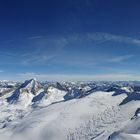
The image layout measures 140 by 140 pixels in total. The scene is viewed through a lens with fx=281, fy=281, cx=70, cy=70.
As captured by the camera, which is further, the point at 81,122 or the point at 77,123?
the point at 81,122

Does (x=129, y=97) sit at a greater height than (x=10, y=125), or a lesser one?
greater

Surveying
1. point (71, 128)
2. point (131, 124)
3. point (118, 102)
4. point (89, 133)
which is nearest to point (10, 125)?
point (71, 128)

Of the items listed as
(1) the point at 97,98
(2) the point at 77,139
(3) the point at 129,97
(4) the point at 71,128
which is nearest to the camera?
(2) the point at 77,139

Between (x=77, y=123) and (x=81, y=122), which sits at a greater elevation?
(x=81, y=122)

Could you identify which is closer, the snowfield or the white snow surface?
the snowfield

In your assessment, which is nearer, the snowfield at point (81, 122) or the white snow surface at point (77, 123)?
the snowfield at point (81, 122)

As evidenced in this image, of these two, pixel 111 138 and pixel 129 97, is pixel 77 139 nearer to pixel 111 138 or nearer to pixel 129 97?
pixel 111 138

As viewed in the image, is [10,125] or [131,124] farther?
[10,125]

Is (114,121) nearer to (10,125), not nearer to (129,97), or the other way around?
(129,97)

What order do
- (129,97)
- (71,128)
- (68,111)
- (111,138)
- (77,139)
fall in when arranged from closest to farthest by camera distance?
(111,138) < (77,139) < (71,128) < (68,111) < (129,97)
